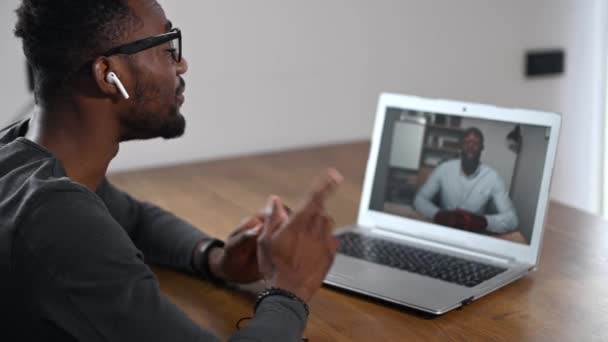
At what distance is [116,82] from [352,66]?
122 cm

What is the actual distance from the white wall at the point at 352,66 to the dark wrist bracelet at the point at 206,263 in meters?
0.71

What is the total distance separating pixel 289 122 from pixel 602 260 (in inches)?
40.0

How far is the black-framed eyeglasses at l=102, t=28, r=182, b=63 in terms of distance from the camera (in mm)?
1040

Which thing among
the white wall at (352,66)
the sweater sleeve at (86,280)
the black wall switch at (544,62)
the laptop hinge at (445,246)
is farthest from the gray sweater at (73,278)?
the black wall switch at (544,62)

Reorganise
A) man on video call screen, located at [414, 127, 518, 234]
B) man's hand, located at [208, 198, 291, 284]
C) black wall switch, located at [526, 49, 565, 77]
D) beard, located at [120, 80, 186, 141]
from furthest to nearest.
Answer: black wall switch, located at [526, 49, 565, 77], man on video call screen, located at [414, 127, 518, 234], man's hand, located at [208, 198, 291, 284], beard, located at [120, 80, 186, 141]

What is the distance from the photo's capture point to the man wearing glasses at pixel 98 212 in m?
0.87

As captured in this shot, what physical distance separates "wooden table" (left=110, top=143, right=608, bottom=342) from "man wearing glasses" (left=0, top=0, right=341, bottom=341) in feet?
0.34

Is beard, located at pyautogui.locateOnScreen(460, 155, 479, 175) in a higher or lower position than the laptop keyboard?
higher

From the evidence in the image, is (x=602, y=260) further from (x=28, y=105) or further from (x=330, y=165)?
(x=28, y=105)

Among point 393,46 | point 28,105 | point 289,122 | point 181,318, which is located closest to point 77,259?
point 181,318

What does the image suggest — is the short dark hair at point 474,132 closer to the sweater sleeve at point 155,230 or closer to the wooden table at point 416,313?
the wooden table at point 416,313

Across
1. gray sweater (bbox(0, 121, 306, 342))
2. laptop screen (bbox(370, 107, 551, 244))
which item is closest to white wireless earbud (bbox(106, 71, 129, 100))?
gray sweater (bbox(0, 121, 306, 342))

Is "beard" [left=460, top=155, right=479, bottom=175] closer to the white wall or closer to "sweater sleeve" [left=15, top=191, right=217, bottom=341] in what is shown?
"sweater sleeve" [left=15, top=191, right=217, bottom=341]

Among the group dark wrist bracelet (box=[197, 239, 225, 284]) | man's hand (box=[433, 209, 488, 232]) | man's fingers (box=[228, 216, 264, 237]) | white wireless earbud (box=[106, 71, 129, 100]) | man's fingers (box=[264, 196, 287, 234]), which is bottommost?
dark wrist bracelet (box=[197, 239, 225, 284])
